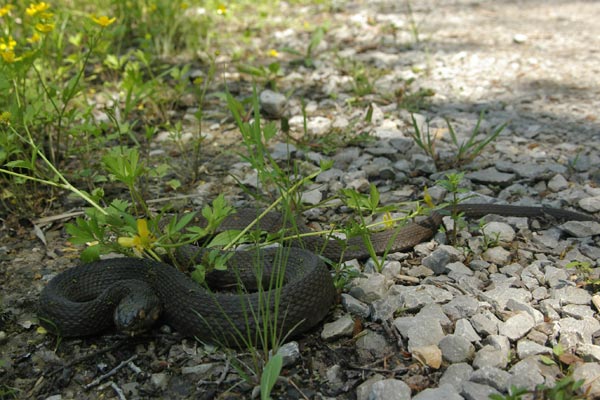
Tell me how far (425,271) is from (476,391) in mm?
1072

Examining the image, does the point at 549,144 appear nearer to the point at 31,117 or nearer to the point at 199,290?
the point at 199,290

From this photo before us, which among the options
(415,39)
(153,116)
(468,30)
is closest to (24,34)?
(153,116)

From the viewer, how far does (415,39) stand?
7.33m

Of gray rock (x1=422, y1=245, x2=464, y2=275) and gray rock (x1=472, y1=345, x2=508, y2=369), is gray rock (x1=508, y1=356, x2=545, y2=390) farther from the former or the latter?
gray rock (x1=422, y1=245, x2=464, y2=275)

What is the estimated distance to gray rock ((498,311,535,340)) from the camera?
278 centimetres

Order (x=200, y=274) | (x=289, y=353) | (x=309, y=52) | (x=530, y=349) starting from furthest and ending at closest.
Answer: (x=309, y=52) < (x=200, y=274) < (x=289, y=353) < (x=530, y=349)

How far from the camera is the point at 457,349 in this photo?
2.70 meters

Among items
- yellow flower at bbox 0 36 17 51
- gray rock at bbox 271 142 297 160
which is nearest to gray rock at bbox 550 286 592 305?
gray rock at bbox 271 142 297 160

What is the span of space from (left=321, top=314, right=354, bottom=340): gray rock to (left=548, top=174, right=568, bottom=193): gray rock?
6.81ft

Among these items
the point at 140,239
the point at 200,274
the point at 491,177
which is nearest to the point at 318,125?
the point at 491,177

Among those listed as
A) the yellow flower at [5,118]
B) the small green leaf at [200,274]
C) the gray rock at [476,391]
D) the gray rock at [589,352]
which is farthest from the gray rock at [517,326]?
the yellow flower at [5,118]

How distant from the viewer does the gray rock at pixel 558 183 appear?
13.9 ft

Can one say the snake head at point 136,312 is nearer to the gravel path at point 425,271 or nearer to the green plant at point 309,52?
the gravel path at point 425,271

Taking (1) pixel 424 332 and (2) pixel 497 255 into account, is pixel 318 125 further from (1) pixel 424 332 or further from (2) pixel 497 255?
(1) pixel 424 332
